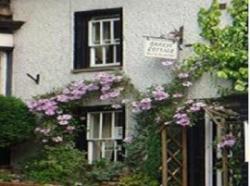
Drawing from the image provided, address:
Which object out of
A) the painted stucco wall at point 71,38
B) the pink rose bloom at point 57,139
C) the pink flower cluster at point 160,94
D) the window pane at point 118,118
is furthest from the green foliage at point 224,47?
the pink rose bloom at point 57,139

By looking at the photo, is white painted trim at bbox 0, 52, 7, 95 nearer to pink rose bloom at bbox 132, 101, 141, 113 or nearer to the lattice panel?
pink rose bloom at bbox 132, 101, 141, 113

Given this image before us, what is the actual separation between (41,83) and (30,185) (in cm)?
284

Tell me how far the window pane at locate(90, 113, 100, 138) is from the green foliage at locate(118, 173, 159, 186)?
67.0 inches

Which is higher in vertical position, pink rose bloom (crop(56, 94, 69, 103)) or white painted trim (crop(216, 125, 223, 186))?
pink rose bloom (crop(56, 94, 69, 103))

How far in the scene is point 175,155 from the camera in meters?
14.4

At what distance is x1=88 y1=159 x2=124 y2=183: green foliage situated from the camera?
1474cm

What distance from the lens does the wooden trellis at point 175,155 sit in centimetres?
1427

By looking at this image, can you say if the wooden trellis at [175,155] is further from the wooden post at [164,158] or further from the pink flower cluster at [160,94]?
the pink flower cluster at [160,94]

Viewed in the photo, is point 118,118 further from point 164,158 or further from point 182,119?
point 182,119

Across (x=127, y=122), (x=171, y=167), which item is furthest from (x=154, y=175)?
(x=127, y=122)

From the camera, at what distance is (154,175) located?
1441 cm

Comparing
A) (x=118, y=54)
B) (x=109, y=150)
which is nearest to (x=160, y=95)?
(x=118, y=54)

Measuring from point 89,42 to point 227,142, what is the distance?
3.85 m

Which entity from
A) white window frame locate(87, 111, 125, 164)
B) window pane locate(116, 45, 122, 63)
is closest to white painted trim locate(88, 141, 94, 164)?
white window frame locate(87, 111, 125, 164)
